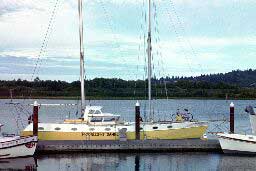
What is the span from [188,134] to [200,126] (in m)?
1.30

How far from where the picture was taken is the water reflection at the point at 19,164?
1434 inches

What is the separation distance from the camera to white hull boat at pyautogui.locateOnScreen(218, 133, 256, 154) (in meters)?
42.0

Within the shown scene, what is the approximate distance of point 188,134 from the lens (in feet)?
155

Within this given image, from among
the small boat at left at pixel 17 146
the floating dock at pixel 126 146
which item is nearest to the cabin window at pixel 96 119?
the floating dock at pixel 126 146

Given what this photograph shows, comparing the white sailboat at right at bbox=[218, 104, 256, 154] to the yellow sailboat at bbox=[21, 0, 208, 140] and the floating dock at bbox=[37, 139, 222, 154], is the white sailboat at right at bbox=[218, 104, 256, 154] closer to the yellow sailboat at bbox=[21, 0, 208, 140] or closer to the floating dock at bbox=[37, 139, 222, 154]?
the floating dock at bbox=[37, 139, 222, 154]

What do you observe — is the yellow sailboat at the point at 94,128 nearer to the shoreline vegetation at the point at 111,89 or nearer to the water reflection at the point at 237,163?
the water reflection at the point at 237,163

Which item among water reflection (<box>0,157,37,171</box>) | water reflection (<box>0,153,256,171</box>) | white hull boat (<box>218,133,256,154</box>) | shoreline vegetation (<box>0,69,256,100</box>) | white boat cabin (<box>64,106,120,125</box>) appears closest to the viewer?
water reflection (<box>0,157,37,171</box>)

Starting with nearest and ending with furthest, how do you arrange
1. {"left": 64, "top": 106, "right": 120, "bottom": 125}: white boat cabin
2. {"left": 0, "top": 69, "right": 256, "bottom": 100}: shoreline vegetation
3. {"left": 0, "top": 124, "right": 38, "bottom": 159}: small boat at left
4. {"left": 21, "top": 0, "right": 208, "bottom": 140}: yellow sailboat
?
{"left": 0, "top": 124, "right": 38, "bottom": 159}: small boat at left
{"left": 21, "top": 0, "right": 208, "bottom": 140}: yellow sailboat
{"left": 64, "top": 106, "right": 120, "bottom": 125}: white boat cabin
{"left": 0, "top": 69, "right": 256, "bottom": 100}: shoreline vegetation

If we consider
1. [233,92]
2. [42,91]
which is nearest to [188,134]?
[42,91]

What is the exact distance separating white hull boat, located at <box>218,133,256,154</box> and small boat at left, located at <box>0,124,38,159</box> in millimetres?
13134

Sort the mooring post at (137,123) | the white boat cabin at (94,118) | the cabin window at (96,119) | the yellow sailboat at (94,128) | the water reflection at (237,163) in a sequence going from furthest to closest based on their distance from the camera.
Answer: the cabin window at (96,119) < the white boat cabin at (94,118) < the yellow sailboat at (94,128) < the mooring post at (137,123) < the water reflection at (237,163)

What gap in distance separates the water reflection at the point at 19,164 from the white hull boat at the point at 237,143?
525 inches

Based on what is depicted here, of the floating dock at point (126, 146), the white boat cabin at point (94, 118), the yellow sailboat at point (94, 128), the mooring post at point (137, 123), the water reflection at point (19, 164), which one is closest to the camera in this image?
the water reflection at point (19, 164)

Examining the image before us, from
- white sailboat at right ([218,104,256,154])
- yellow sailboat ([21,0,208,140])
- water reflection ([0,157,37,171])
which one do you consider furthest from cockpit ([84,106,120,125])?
white sailboat at right ([218,104,256,154])
